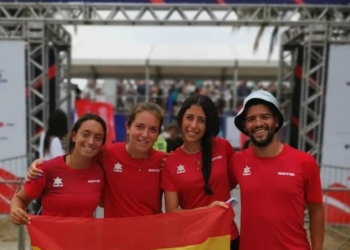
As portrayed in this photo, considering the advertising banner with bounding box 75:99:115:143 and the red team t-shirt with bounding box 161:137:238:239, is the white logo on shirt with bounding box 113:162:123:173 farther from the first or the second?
the advertising banner with bounding box 75:99:115:143

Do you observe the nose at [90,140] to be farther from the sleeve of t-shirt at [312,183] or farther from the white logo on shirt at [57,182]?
the sleeve of t-shirt at [312,183]

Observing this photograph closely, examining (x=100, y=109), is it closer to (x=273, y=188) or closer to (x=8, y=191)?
(x=8, y=191)

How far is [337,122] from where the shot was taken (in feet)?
23.7

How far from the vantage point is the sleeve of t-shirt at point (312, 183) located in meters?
2.52

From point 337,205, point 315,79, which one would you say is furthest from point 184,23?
point 337,205

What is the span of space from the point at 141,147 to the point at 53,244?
0.81 m

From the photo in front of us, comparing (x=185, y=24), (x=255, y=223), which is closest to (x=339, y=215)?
(x=185, y=24)

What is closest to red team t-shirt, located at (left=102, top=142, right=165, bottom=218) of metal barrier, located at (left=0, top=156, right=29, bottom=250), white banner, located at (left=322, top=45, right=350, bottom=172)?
metal barrier, located at (left=0, top=156, right=29, bottom=250)

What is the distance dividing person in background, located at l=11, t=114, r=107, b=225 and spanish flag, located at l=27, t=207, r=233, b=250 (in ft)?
0.25

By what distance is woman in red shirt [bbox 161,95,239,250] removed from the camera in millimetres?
2666

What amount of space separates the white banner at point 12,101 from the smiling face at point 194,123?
538 cm

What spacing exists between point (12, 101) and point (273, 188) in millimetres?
5959

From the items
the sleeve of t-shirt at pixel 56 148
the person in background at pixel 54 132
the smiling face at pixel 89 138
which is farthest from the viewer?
the person in background at pixel 54 132

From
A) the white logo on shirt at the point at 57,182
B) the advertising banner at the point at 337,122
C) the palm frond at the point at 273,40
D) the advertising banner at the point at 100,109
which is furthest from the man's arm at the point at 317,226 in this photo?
the palm frond at the point at 273,40
